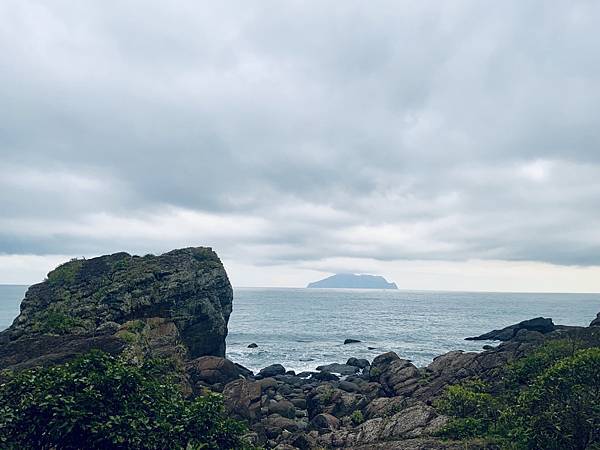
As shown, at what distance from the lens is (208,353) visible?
45.2 m

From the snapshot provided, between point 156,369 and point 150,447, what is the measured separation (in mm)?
4477

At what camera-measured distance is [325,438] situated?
2648 cm

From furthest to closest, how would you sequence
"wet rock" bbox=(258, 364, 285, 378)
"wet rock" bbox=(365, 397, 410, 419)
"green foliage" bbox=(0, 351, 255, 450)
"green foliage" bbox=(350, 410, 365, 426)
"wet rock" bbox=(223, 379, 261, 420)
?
"wet rock" bbox=(258, 364, 285, 378) < "green foliage" bbox=(350, 410, 365, 426) < "wet rock" bbox=(365, 397, 410, 419) < "wet rock" bbox=(223, 379, 261, 420) < "green foliage" bbox=(0, 351, 255, 450)

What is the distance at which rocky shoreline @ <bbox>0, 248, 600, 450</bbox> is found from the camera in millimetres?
26359

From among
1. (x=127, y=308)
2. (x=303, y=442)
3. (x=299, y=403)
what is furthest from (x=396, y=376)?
(x=127, y=308)

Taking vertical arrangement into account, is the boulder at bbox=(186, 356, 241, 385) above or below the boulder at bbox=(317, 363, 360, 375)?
above

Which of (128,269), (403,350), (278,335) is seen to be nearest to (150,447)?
(128,269)

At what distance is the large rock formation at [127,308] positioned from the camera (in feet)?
104

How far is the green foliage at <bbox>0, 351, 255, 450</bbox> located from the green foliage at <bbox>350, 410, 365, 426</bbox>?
1845cm

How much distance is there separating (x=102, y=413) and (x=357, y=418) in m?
21.7

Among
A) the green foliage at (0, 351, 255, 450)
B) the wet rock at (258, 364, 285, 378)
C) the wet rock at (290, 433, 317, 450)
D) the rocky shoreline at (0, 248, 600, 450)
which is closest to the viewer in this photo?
the green foliage at (0, 351, 255, 450)

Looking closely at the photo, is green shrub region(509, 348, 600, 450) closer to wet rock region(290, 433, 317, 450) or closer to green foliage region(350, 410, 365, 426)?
wet rock region(290, 433, 317, 450)

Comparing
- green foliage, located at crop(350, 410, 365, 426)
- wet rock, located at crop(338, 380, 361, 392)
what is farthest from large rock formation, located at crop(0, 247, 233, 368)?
green foliage, located at crop(350, 410, 365, 426)

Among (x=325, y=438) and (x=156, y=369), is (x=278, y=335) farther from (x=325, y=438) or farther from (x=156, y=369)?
(x=156, y=369)
